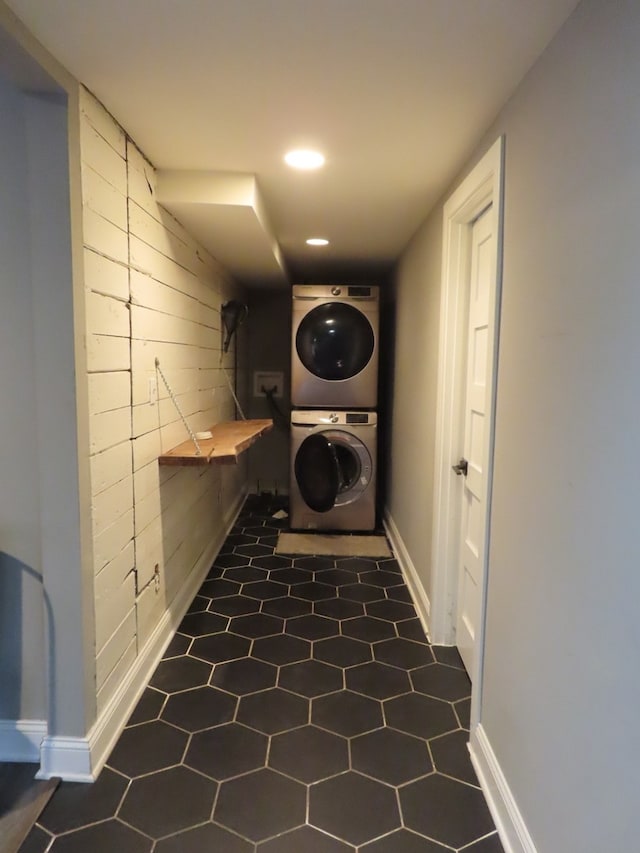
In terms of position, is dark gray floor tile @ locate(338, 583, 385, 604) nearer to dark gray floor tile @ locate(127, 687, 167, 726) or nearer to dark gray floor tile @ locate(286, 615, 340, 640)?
dark gray floor tile @ locate(286, 615, 340, 640)

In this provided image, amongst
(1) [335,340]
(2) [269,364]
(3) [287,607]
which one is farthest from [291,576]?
(2) [269,364]

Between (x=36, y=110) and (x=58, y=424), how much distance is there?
2.82 feet

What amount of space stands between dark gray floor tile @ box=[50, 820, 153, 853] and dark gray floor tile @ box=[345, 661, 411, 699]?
92cm

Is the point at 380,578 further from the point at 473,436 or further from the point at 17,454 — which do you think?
the point at 17,454

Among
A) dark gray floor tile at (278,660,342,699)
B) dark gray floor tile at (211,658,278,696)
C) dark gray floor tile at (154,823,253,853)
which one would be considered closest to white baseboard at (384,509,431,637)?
dark gray floor tile at (278,660,342,699)

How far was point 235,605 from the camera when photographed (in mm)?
2746

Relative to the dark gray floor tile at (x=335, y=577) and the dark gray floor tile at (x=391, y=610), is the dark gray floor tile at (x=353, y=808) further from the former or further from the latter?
the dark gray floor tile at (x=335, y=577)

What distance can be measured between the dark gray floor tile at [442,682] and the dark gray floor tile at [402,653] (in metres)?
0.05

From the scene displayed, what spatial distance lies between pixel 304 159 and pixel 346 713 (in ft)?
6.87

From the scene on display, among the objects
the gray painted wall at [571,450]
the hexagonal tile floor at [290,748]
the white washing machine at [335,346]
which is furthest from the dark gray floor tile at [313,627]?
the white washing machine at [335,346]

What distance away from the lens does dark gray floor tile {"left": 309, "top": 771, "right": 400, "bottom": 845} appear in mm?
1434

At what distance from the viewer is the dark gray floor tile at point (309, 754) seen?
1640mm

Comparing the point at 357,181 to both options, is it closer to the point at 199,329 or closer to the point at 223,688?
the point at 199,329

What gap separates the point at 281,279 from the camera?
4020mm
